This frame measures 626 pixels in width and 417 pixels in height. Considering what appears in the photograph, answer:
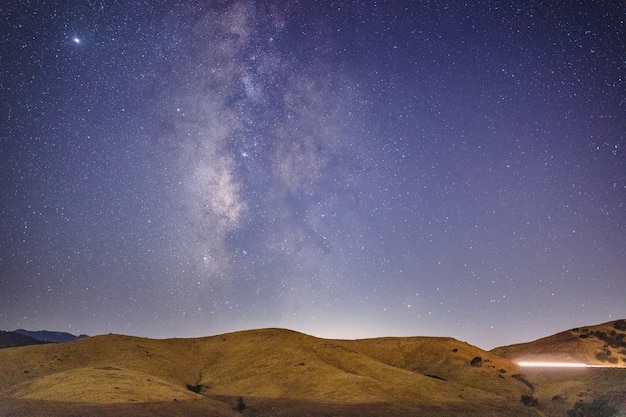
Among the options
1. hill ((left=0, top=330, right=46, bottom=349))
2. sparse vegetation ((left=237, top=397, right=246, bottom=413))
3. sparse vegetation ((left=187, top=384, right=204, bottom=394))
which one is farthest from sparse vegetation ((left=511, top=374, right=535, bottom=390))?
hill ((left=0, top=330, right=46, bottom=349))

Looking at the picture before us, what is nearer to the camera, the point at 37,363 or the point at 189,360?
the point at 37,363

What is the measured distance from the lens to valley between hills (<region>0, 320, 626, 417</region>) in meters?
38.3

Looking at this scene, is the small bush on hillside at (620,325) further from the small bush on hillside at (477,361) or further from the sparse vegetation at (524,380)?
the sparse vegetation at (524,380)

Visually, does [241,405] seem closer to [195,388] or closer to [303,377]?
[195,388]

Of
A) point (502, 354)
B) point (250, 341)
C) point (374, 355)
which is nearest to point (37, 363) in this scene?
point (250, 341)

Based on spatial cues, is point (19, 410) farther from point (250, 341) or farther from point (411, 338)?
point (411, 338)

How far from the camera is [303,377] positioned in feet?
165

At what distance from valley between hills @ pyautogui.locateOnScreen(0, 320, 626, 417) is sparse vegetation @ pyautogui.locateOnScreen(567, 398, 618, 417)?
0.16m

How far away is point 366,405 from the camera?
3994 centimetres

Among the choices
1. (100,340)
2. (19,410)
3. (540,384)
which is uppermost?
(100,340)

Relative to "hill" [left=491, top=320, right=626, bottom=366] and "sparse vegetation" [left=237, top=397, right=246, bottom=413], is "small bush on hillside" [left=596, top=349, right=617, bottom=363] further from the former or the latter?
"sparse vegetation" [left=237, top=397, right=246, bottom=413]

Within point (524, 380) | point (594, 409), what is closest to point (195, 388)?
point (594, 409)

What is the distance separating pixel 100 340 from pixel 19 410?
3091 cm

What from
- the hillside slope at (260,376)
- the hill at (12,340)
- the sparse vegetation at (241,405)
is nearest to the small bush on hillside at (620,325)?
the hillside slope at (260,376)
